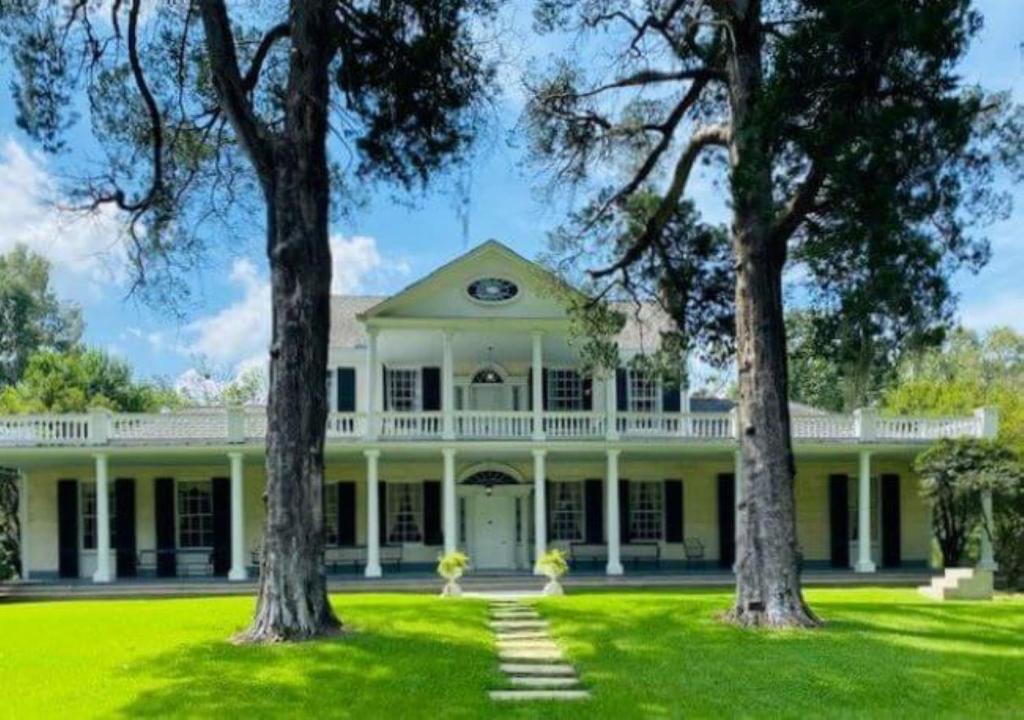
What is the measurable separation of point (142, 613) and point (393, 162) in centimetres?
711

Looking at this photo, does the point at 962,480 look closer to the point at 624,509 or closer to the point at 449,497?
the point at 624,509

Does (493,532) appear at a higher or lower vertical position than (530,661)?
lower

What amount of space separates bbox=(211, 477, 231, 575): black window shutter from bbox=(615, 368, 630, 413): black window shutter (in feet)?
32.1

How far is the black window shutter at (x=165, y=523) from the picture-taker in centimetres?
2433

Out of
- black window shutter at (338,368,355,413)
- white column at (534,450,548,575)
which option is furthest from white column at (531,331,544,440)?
black window shutter at (338,368,355,413)

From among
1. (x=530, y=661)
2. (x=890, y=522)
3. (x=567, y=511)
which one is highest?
(x=530, y=661)

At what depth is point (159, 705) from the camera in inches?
314

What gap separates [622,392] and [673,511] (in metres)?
3.22

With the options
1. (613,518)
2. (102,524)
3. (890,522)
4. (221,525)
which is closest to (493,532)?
(613,518)

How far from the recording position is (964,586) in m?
18.6

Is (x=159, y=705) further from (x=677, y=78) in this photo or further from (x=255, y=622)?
(x=677, y=78)

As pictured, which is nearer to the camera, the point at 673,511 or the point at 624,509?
the point at 673,511

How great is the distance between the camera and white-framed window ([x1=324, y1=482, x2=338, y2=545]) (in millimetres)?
24797

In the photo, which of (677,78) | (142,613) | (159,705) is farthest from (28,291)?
(159,705)
